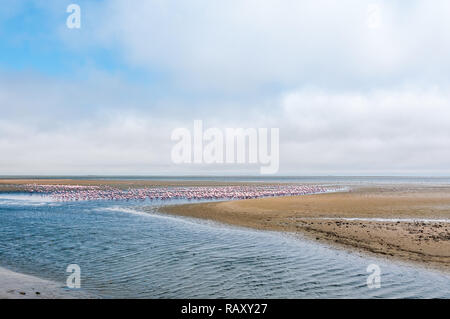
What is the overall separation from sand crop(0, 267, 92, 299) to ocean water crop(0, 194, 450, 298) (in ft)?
1.29

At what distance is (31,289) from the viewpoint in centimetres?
924

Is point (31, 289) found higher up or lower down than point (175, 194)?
higher up

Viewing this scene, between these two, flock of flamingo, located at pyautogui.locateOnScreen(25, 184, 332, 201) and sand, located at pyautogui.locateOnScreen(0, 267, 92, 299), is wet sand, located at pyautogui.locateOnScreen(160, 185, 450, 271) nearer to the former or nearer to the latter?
sand, located at pyautogui.locateOnScreen(0, 267, 92, 299)

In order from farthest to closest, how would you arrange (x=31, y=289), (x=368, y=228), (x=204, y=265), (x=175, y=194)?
(x=175, y=194)
(x=368, y=228)
(x=204, y=265)
(x=31, y=289)

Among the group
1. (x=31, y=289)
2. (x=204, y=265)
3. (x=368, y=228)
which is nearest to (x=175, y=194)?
(x=368, y=228)

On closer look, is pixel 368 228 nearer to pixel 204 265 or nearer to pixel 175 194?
pixel 204 265

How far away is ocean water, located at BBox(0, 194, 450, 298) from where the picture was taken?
30.6 feet

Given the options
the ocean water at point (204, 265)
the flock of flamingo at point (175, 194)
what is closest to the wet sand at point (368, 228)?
the ocean water at point (204, 265)

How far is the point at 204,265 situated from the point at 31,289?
586cm

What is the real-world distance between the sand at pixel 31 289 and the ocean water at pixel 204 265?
0.39 metres

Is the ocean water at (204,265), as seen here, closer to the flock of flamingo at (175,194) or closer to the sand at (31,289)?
the sand at (31,289)

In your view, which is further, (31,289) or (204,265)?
(204,265)

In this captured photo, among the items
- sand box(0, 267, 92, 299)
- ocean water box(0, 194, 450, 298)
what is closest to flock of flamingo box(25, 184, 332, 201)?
ocean water box(0, 194, 450, 298)
